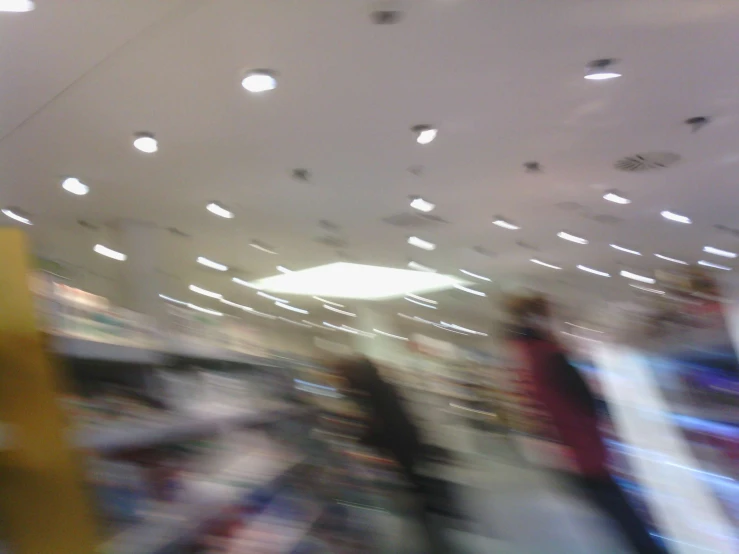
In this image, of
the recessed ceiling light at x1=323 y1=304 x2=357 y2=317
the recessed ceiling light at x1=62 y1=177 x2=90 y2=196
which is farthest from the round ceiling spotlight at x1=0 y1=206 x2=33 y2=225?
the recessed ceiling light at x1=323 y1=304 x2=357 y2=317

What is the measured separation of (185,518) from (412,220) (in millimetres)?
2980

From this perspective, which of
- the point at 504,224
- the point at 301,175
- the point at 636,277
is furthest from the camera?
the point at 636,277

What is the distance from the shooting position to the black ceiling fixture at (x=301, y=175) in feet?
9.40

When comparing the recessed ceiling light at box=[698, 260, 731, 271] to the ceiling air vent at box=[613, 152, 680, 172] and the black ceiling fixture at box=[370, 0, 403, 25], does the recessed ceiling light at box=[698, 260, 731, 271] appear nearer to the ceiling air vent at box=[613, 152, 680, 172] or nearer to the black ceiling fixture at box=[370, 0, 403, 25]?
the ceiling air vent at box=[613, 152, 680, 172]

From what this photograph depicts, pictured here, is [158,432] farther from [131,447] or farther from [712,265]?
[712,265]

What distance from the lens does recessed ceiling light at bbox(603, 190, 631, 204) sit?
353 centimetres

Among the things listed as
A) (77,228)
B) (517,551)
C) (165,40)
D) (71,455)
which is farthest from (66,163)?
(517,551)

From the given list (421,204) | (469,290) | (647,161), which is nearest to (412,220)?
(421,204)

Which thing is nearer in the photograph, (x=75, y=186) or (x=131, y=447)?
(x=131, y=447)

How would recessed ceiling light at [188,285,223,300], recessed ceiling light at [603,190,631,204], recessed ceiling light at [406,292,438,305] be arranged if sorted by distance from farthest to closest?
recessed ceiling light at [406,292,438,305], recessed ceiling light at [188,285,223,300], recessed ceiling light at [603,190,631,204]

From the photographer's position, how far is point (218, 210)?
330 centimetres

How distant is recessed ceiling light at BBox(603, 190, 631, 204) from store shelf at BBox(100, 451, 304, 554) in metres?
2.97

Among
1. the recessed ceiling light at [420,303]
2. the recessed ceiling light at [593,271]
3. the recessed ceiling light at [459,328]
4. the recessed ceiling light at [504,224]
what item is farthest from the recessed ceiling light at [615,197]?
the recessed ceiling light at [459,328]

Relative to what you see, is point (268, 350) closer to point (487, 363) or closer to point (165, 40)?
point (165, 40)
